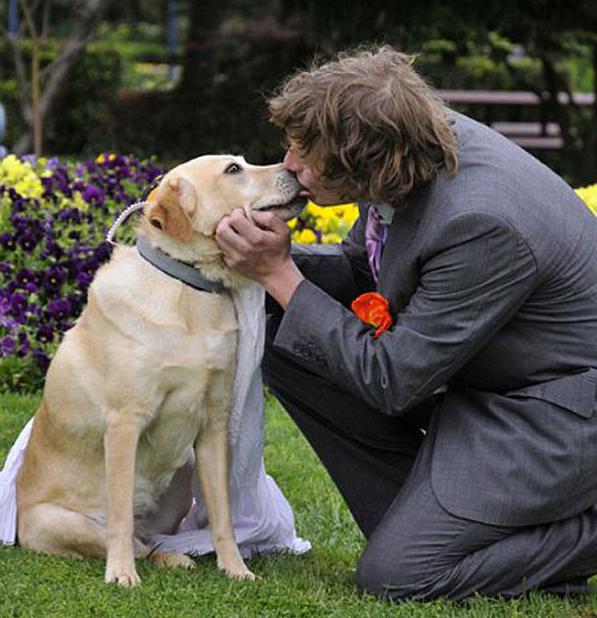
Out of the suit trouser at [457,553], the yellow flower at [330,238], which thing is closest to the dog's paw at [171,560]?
the suit trouser at [457,553]

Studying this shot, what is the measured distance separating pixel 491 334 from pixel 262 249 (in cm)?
61

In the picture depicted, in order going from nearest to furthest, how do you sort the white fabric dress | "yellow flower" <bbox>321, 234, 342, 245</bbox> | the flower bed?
the white fabric dress < the flower bed < "yellow flower" <bbox>321, 234, 342, 245</bbox>

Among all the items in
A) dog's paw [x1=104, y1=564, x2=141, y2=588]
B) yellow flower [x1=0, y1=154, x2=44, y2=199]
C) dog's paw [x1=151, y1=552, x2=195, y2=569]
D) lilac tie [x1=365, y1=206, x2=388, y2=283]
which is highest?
lilac tie [x1=365, y1=206, x2=388, y2=283]

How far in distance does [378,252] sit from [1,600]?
1.36 m

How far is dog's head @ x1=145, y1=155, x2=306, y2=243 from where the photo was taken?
3473 millimetres

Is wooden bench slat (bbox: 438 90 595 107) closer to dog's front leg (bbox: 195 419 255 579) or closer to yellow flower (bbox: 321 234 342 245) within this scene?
yellow flower (bbox: 321 234 342 245)

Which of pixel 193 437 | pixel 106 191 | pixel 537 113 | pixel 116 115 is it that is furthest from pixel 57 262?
pixel 537 113

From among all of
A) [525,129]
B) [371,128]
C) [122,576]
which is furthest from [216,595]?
[525,129]

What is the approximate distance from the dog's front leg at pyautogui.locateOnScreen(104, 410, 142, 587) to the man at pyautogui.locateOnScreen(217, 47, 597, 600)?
451mm

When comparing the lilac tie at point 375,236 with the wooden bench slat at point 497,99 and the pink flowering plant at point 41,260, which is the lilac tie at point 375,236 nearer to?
the pink flowering plant at point 41,260

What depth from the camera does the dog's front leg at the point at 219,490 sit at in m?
3.64

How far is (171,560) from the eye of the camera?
3705 millimetres

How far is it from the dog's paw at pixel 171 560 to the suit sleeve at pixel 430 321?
69 cm

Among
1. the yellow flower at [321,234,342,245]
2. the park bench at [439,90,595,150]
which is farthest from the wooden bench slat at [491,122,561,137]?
the yellow flower at [321,234,342,245]
